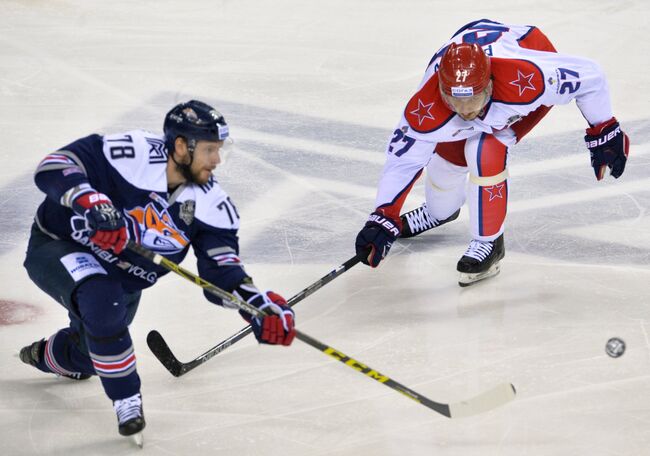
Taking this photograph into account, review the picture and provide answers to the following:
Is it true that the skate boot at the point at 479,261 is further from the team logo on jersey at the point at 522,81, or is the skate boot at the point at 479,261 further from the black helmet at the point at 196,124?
the black helmet at the point at 196,124

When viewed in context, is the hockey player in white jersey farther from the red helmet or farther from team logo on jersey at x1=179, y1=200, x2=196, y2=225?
team logo on jersey at x1=179, y1=200, x2=196, y2=225

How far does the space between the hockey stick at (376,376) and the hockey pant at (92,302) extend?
0.45ft

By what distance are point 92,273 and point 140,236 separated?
0.16 meters

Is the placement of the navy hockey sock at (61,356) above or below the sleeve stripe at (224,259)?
below

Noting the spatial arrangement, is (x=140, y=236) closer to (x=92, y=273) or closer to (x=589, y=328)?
(x=92, y=273)

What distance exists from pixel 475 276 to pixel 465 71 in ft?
2.66

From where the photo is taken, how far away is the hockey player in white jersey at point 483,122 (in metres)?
3.40

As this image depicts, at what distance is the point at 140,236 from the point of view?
111 inches

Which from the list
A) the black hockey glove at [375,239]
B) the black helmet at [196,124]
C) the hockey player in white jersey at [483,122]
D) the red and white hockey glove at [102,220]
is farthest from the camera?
the black hockey glove at [375,239]

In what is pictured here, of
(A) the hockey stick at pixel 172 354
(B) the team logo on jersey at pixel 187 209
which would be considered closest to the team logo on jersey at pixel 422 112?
(A) the hockey stick at pixel 172 354

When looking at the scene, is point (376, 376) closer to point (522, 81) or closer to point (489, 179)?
point (489, 179)

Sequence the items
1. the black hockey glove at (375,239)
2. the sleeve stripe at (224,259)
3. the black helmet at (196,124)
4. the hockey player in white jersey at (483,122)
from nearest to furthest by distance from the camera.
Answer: the black helmet at (196,124)
the sleeve stripe at (224,259)
the hockey player in white jersey at (483,122)
the black hockey glove at (375,239)

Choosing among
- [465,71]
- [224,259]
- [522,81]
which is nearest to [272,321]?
[224,259]

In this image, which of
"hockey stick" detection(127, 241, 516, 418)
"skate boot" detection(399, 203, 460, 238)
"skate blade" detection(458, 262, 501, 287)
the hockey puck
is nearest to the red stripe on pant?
"skate blade" detection(458, 262, 501, 287)
